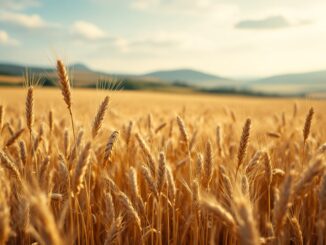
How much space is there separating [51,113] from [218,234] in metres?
1.78

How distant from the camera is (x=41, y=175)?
1.85m

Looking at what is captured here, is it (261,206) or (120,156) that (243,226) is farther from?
(120,156)

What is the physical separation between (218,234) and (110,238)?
40.7 inches

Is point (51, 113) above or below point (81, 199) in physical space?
above

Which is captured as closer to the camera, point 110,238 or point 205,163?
point 110,238

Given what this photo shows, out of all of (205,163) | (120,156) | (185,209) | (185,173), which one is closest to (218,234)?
(185,209)

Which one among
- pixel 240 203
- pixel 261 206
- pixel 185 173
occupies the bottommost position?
pixel 261 206

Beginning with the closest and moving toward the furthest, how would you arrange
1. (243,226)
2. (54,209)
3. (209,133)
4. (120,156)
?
(243,226) → (54,209) → (120,156) → (209,133)

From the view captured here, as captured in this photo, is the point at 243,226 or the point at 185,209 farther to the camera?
the point at 185,209

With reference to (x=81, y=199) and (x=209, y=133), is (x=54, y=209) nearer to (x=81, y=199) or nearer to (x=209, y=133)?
(x=81, y=199)

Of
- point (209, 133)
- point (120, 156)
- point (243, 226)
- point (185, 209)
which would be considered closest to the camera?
point (243, 226)

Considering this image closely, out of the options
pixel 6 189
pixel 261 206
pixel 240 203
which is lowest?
pixel 261 206

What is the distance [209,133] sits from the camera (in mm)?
4289

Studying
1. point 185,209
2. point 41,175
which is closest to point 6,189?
point 41,175
